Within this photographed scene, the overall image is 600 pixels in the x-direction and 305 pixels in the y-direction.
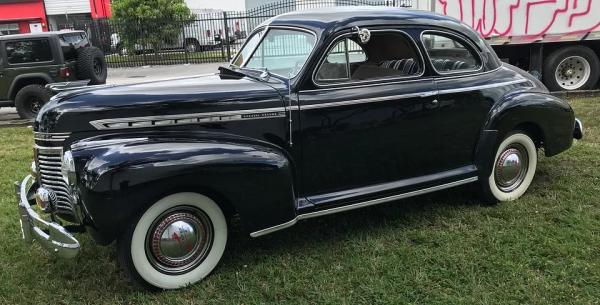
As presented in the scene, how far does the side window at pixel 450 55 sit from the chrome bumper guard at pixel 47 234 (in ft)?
9.81

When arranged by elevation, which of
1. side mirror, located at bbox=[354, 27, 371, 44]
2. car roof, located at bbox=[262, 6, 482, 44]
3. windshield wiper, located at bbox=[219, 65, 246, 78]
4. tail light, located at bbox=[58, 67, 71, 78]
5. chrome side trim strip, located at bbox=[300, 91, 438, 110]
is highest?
car roof, located at bbox=[262, 6, 482, 44]

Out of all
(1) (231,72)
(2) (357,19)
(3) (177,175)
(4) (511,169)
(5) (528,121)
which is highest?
(2) (357,19)

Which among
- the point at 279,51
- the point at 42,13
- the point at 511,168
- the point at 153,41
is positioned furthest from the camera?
the point at 42,13

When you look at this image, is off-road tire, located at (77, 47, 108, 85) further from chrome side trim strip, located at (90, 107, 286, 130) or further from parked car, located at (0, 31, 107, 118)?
chrome side trim strip, located at (90, 107, 286, 130)

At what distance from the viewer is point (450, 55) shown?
454 cm

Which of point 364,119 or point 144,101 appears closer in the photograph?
point 144,101

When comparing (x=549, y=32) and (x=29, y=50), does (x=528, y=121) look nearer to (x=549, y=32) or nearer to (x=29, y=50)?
(x=549, y=32)

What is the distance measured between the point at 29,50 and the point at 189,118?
840cm

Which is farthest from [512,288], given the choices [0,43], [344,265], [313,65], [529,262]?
[0,43]

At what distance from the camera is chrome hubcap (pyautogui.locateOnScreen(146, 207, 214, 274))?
129 inches

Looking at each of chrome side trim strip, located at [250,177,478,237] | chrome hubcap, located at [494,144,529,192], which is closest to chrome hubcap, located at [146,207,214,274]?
chrome side trim strip, located at [250,177,478,237]

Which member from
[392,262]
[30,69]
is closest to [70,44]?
[30,69]

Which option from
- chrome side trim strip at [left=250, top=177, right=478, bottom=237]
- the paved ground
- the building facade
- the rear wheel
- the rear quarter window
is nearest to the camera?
chrome side trim strip at [left=250, top=177, right=478, bottom=237]

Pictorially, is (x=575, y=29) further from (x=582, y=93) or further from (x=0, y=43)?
(x=0, y=43)
